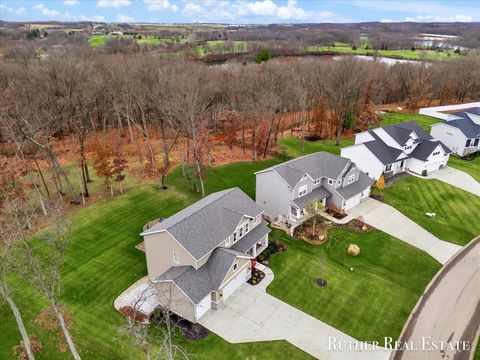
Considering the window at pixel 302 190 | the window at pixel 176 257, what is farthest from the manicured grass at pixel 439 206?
the window at pixel 176 257

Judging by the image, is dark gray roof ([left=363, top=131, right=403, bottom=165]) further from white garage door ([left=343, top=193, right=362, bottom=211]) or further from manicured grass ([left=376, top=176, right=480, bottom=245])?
white garage door ([left=343, top=193, right=362, bottom=211])

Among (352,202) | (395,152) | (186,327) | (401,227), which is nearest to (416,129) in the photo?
(395,152)

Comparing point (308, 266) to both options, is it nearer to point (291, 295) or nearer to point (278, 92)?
point (291, 295)

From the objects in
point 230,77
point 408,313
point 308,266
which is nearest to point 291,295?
point 308,266

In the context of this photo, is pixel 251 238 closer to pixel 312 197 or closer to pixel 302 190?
pixel 302 190

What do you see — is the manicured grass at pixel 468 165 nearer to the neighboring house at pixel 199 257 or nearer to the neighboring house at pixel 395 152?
the neighboring house at pixel 395 152
